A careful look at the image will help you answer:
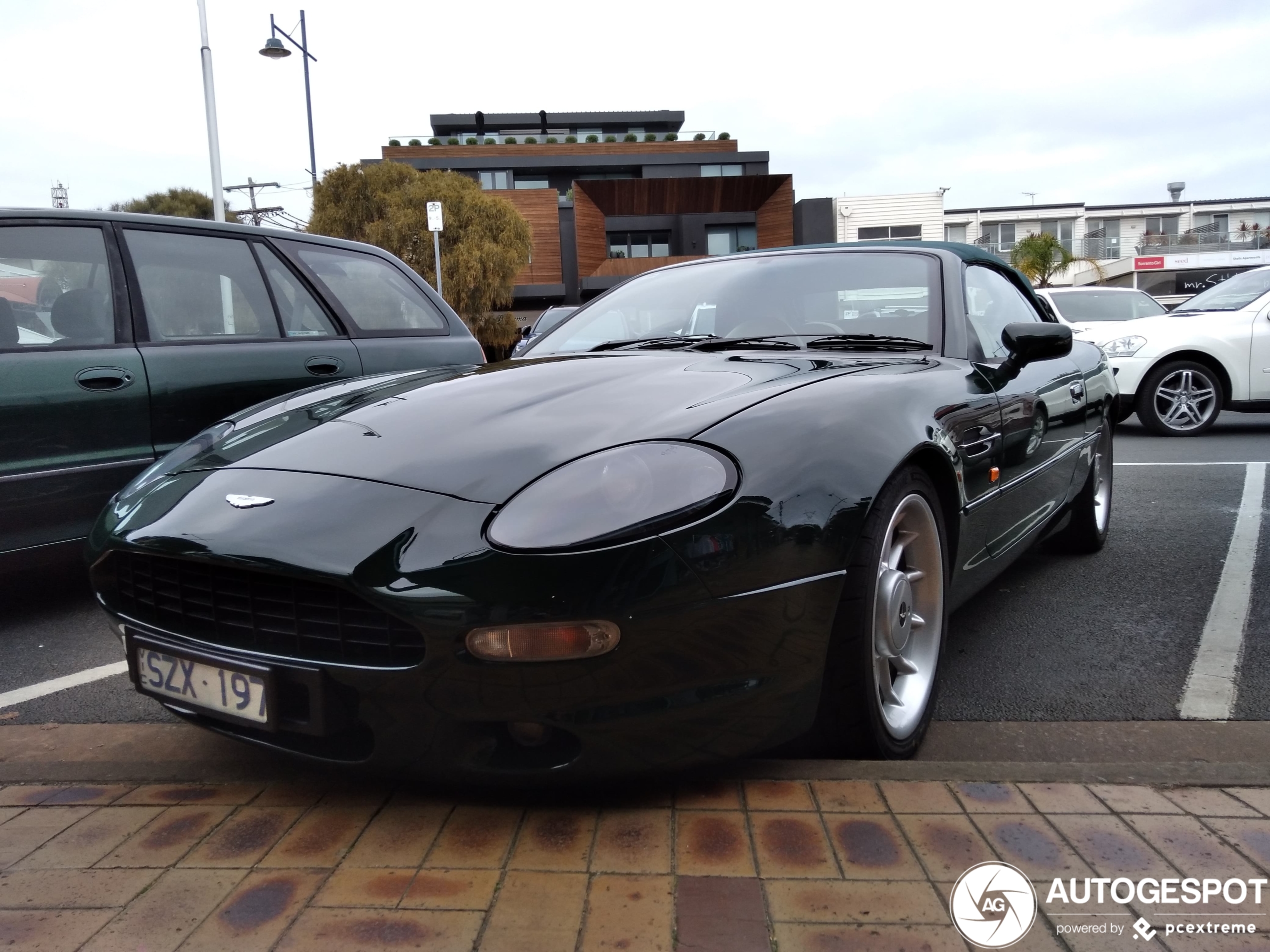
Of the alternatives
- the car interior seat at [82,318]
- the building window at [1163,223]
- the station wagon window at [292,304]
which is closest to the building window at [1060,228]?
the building window at [1163,223]

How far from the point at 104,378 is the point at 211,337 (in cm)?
48

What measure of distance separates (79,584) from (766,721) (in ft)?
11.2

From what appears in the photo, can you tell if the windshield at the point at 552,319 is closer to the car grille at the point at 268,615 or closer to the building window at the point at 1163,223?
the car grille at the point at 268,615

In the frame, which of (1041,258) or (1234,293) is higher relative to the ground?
(1041,258)

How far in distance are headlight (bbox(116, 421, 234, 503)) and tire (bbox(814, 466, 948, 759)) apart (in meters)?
1.53

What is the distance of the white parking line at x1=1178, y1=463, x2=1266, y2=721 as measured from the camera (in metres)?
2.62

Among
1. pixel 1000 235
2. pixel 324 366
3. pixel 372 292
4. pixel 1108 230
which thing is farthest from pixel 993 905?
pixel 1108 230

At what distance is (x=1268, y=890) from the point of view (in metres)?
1.64

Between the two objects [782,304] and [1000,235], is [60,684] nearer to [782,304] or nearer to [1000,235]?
[782,304]

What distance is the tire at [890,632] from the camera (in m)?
2.00

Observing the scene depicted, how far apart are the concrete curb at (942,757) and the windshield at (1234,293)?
293 inches

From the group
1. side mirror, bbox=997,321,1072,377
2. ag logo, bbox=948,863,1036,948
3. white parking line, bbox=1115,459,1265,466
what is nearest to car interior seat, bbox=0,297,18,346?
side mirror, bbox=997,321,1072,377

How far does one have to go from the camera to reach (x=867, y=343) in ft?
9.30

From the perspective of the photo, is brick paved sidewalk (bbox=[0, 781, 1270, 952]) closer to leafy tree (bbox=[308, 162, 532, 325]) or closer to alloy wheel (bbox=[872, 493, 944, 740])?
alloy wheel (bbox=[872, 493, 944, 740])
